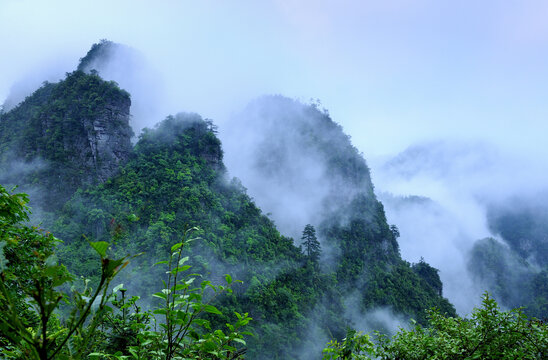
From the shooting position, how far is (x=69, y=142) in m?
27.0

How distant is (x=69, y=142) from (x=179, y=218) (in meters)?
13.1

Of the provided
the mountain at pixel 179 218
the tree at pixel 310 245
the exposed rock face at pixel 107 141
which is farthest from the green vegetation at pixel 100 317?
the tree at pixel 310 245

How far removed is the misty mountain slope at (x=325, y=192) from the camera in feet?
124

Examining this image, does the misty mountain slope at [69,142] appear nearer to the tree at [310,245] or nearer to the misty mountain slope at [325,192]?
the tree at [310,245]

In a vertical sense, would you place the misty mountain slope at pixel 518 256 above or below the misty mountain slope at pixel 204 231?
above

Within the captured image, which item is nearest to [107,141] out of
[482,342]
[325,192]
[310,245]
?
[310,245]

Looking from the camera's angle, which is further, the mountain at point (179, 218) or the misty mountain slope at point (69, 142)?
the misty mountain slope at point (69, 142)

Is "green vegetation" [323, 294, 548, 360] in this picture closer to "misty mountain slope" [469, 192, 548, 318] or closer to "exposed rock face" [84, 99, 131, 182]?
"exposed rock face" [84, 99, 131, 182]

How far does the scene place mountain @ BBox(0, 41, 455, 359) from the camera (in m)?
22.0

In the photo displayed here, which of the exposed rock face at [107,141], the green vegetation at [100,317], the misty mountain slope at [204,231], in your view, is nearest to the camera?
the green vegetation at [100,317]

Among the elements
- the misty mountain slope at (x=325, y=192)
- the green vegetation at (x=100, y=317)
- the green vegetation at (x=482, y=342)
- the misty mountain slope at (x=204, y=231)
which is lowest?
the green vegetation at (x=100, y=317)

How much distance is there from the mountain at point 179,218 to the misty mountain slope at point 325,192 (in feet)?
1.14

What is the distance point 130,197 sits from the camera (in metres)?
24.4

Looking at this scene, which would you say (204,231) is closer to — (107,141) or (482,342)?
(107,141)
